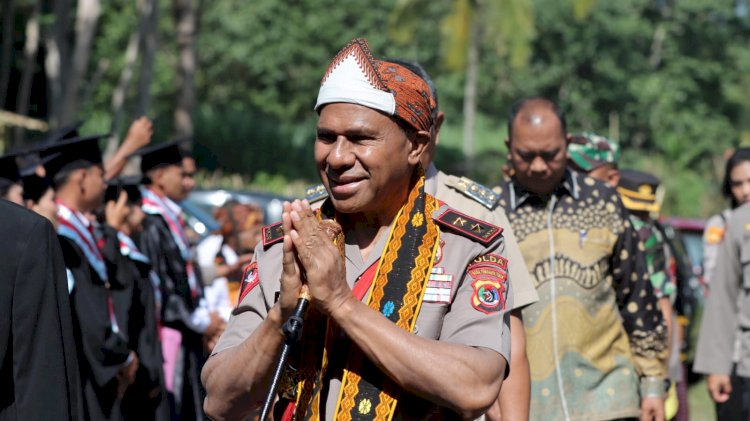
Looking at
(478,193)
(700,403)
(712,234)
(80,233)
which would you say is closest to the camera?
(478,193)

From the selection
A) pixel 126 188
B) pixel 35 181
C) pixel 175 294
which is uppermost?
pixel 35 181

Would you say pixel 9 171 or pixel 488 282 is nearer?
pixel 488 282

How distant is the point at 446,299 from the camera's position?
3.29 metres

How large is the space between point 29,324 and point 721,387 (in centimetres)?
442

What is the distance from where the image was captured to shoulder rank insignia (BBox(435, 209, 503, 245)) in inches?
134

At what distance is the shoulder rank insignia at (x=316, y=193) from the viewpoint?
12.3 feet

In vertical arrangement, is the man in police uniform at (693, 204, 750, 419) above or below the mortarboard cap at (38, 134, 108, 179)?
below

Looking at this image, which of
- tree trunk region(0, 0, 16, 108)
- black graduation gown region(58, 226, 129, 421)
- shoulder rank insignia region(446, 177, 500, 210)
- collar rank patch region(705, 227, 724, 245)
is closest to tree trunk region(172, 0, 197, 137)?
tree trunk region(0, 0, 16, 108)

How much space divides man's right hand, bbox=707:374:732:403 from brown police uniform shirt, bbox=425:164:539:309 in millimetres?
2631

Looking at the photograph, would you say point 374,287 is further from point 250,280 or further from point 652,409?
point 652,409

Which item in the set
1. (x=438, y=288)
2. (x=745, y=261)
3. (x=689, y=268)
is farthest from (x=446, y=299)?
(x=689, y=268)

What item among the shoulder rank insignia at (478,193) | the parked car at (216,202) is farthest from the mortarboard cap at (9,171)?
the parked car at (216,202)

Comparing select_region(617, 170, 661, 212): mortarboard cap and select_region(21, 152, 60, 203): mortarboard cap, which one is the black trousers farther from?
select_region(21, 152, 60, 203): mortarboard cap

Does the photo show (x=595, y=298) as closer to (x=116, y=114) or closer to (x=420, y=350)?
(x=420, y=350)
